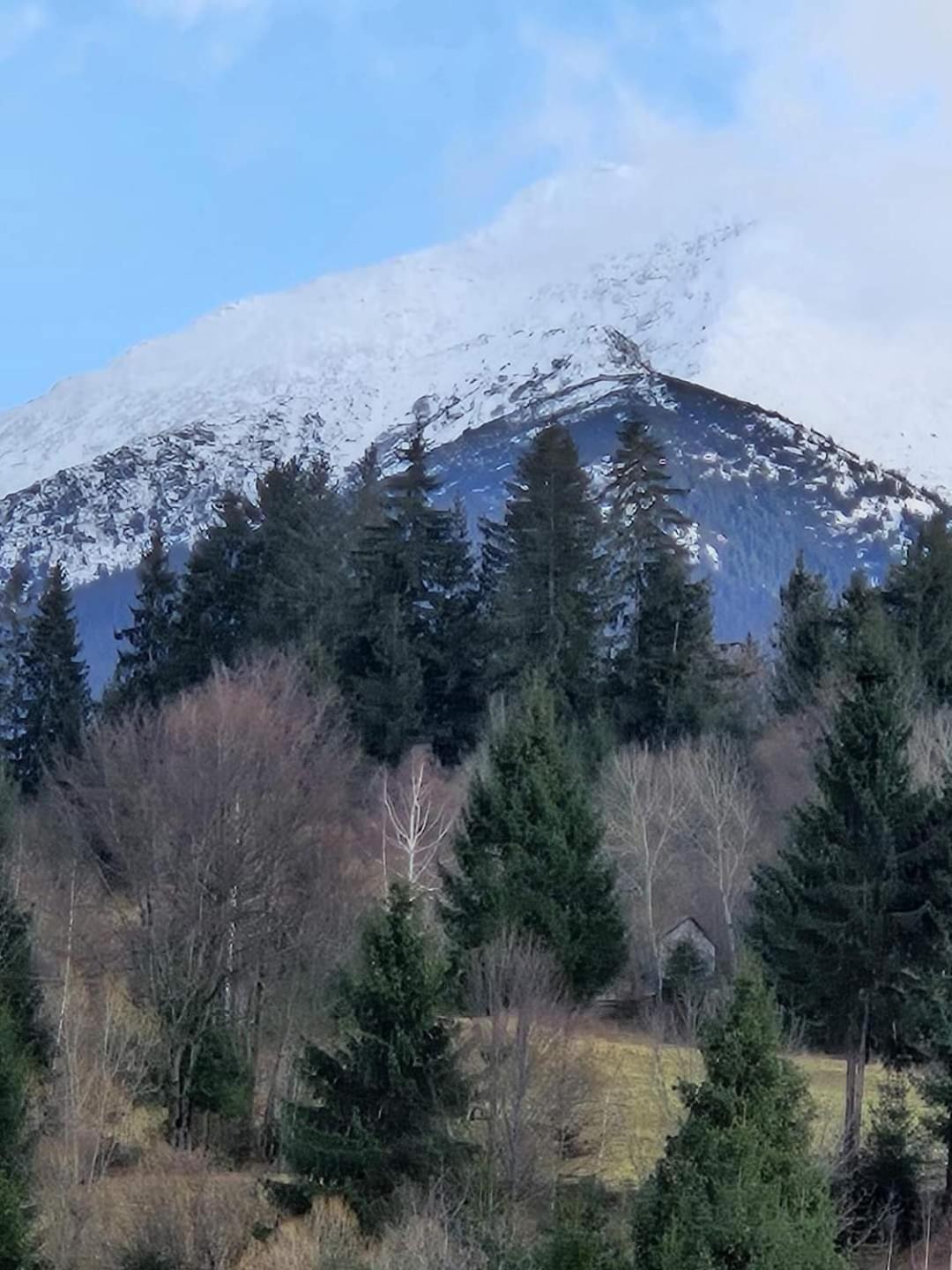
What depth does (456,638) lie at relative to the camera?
4153cm

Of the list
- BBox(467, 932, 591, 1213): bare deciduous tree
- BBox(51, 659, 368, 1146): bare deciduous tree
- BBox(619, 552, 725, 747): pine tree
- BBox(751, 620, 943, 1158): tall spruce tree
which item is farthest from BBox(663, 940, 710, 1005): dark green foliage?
BBox(467, 932, 591, 1213): bare deciduous tree

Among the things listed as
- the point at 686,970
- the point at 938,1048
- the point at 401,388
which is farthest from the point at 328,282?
the point at 938,1048

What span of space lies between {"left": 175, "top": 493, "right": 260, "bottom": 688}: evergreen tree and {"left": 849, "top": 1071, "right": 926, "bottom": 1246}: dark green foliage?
1032 inches

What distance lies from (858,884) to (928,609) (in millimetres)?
18180

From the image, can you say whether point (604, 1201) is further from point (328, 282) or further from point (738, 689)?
point (328, 282)

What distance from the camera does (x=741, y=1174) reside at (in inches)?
493

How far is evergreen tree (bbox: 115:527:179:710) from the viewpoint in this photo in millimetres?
43344

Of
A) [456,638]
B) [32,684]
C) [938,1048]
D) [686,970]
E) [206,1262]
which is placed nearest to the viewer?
[206,1262]

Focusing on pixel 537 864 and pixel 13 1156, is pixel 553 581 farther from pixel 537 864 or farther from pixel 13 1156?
pixel 13 1156

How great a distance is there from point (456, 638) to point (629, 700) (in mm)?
5021

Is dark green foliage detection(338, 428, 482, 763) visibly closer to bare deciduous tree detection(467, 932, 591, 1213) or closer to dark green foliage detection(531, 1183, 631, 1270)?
bare deciduous tree detection(467, 932, 591, 1213)

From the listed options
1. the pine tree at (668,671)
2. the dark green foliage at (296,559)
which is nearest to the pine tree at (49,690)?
the dark green foliage at (296,559)

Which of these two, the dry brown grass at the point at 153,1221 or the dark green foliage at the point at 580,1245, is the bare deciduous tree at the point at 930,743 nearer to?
the dry brown grass at the point at 153,1221

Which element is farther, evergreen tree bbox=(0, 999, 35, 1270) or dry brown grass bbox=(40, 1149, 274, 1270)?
dry brown grass bbox=(40, 1149, 274, 1270)
